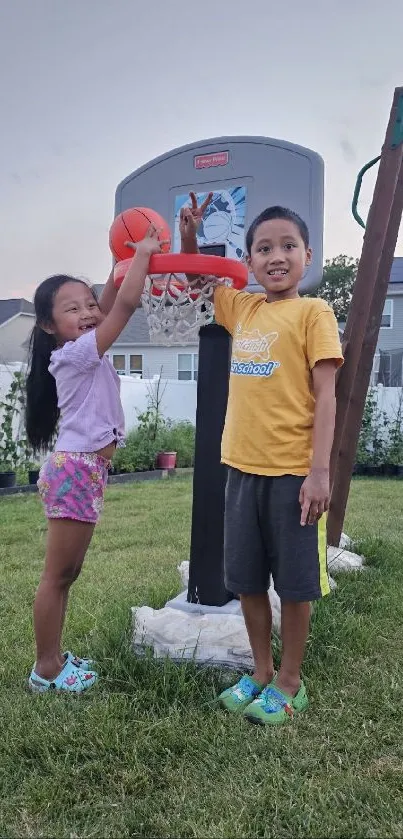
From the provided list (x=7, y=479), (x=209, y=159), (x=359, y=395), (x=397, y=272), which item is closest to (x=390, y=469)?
(x=7, y=479)

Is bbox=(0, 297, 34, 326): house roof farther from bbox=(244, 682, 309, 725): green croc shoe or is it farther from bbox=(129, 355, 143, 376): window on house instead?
bbox=(244, 682, 309, 725): green croc shoe

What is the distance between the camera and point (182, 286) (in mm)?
2588

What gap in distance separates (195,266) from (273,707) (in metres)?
1.50

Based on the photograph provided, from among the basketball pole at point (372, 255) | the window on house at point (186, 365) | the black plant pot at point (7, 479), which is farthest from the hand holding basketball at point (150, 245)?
the window on house at point (186, 365)

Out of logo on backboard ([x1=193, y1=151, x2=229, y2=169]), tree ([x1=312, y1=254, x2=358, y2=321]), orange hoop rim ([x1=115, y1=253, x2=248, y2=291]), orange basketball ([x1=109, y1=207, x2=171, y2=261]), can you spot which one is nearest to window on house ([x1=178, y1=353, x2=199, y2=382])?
tree ([x1=312, y1=254, x2=358, y2=321])

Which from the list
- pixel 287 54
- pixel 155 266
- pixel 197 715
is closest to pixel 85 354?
pixel 155 266

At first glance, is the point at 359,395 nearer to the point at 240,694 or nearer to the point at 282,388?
the point at 282,388

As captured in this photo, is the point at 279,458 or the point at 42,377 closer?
the point at 279,458

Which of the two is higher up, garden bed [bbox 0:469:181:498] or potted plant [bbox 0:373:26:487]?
potted plant [bbox 0:373:26:487]

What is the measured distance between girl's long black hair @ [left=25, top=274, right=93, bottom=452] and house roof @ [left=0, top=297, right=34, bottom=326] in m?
25.7

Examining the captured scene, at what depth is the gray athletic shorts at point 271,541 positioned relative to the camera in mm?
2236

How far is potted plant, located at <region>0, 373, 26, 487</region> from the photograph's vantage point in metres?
8.62

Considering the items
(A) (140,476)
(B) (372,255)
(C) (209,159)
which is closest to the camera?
(C) (209,159)

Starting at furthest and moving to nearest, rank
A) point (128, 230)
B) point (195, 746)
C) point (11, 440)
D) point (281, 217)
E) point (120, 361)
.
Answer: point (120, 361), point (11, 440), point (128, 230), point (281, 217), point (195, 746)
